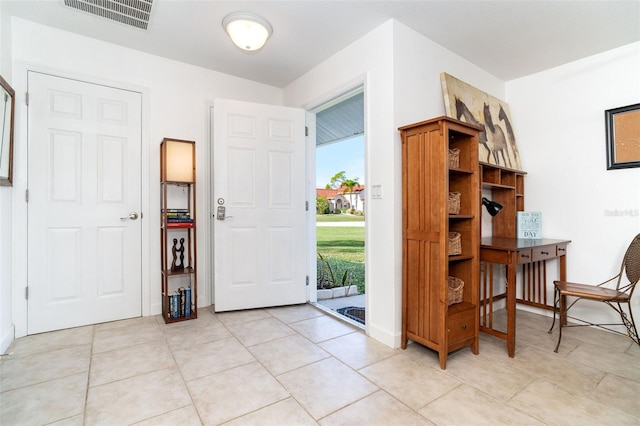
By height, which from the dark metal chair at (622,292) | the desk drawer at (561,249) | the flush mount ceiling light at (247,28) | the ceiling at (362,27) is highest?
the ceiling at (362,27)

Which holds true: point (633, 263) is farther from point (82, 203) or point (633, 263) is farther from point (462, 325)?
point (82, 203)

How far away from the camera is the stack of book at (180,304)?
2869mm

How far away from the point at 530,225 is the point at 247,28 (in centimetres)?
322

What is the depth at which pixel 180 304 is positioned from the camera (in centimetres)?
290

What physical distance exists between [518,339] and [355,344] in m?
1.40

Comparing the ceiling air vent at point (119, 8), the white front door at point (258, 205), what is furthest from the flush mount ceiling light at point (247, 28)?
the white front door at point (258, 205)

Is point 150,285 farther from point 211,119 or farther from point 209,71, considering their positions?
point 209,71

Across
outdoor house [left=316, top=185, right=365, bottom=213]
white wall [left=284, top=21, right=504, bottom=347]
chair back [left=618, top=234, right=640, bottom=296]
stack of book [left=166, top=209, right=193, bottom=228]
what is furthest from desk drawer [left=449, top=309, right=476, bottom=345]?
outdoor house [left=316, top=185, right=365, bottom=213]

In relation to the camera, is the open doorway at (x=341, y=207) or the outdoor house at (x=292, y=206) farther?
the open doorway at (x=341, y=207)

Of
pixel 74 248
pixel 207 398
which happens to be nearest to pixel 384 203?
pixel 207 398

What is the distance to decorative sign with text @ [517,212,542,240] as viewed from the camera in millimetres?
3080

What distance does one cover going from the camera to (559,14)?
231cm

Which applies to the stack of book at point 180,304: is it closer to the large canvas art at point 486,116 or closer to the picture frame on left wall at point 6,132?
the picture frame on left wall at point 6,132

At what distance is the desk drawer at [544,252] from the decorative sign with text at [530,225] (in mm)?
309
